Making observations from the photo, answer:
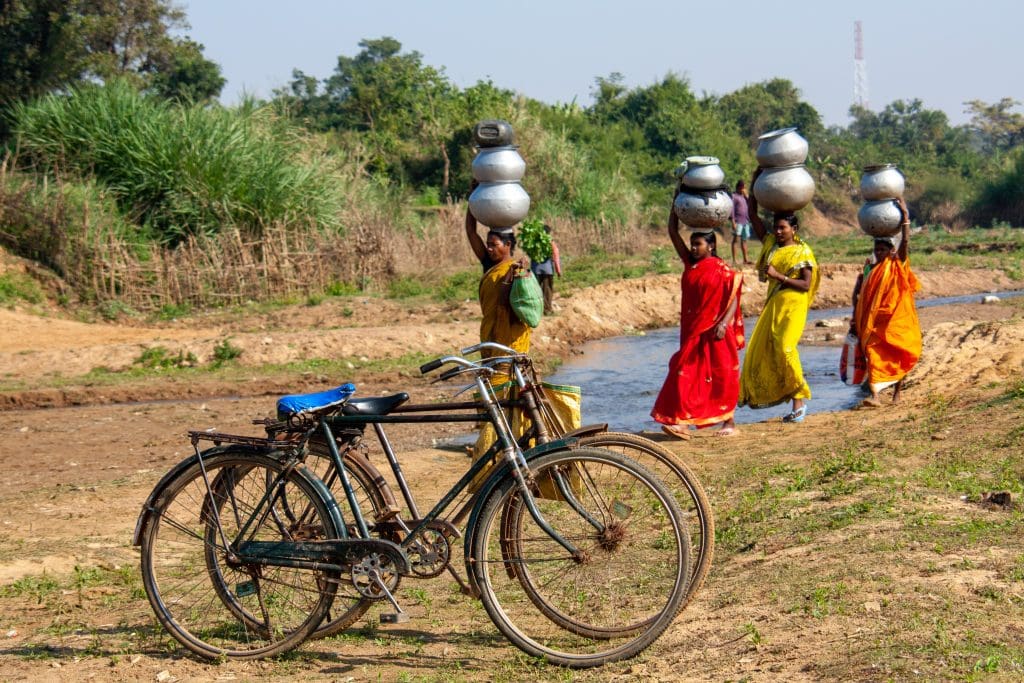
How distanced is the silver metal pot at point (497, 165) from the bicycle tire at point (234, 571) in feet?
10.5

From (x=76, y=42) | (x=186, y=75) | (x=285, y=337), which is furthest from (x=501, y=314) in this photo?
(x=186, y=75)

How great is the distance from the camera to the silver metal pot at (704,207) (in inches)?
325

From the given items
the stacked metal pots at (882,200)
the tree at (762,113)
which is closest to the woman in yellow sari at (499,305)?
the stacked metal pots at (882,200)

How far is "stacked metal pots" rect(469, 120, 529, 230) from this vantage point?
7.10 meters

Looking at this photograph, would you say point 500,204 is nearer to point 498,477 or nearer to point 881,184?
point 498,477

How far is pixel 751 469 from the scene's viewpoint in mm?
6984

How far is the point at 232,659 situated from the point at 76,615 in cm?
109

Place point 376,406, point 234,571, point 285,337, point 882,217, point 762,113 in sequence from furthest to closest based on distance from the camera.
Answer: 1. point 762,113
2. point 285,337
3. point 882,217
4. point 234,571
5. point 376,406

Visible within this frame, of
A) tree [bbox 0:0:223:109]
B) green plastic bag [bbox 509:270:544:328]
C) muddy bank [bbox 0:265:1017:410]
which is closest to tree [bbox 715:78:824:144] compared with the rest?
tree [bbox 0:0:223:109]

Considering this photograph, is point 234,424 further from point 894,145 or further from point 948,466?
point 894,145

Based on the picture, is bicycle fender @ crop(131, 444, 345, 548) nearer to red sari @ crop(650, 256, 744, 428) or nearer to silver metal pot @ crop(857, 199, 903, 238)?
red sari @ crop(650, 256, 744, 428)

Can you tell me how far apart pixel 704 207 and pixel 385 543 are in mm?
4707

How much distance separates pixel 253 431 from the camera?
389 inches

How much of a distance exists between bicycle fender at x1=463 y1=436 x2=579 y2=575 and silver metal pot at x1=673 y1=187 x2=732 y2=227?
4480 millimetres
